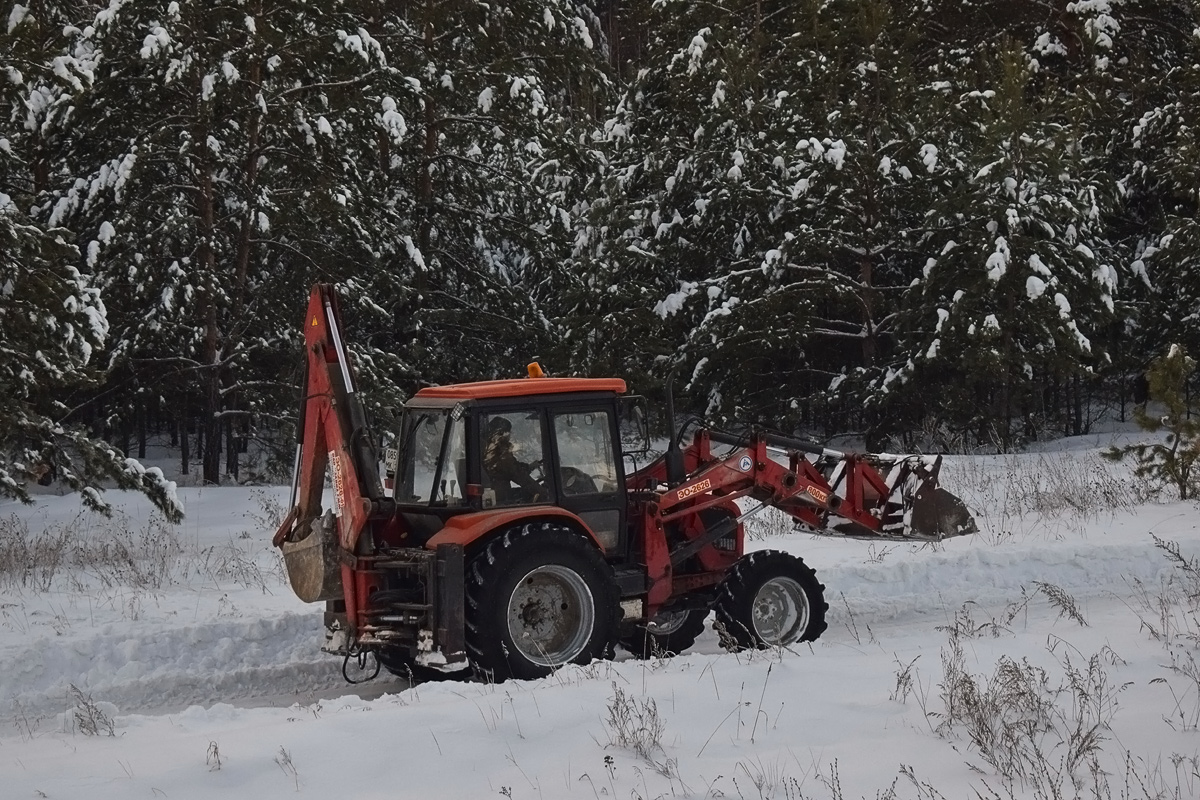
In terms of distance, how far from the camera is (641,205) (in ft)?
77.5

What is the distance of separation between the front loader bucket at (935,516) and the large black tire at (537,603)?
9.26ft

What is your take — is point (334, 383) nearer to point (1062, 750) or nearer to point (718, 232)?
point (1062, 750)

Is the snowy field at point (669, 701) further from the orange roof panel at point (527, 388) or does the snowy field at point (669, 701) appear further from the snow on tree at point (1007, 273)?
the snow on tree at point (1007, 273)

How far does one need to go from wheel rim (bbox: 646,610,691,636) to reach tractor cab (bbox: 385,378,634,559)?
0.84 m

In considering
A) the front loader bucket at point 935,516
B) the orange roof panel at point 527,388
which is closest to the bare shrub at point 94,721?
the orange roof panel at point 527,388

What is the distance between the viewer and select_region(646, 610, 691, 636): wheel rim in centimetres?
900

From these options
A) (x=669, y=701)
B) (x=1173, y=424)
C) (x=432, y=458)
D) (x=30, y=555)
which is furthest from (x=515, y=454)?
(x=1173, y=424)

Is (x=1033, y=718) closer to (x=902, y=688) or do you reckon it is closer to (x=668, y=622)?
(x=902, y=688)

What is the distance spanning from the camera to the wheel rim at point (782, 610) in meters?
8.79

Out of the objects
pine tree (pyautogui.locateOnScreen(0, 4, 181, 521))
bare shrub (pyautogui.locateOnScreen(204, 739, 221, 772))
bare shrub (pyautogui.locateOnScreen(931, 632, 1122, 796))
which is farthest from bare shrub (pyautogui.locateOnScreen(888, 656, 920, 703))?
pine tree (pyautogui.locateOnScreen(0, 4, 181, 521))

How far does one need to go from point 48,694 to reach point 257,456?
17.2 metres

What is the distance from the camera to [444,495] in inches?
316

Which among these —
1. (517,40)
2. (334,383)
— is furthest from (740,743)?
(517,40)

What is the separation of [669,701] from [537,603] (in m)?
1.66
